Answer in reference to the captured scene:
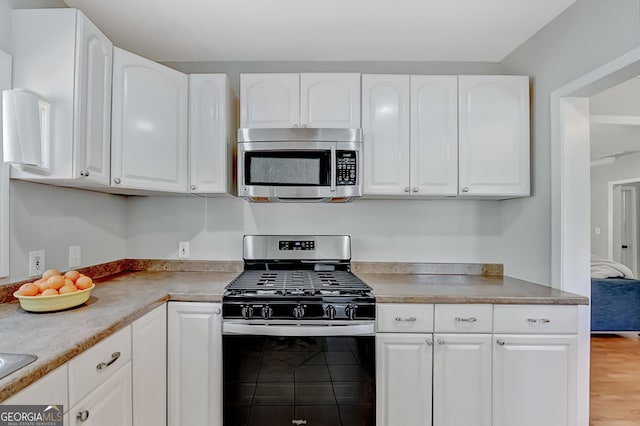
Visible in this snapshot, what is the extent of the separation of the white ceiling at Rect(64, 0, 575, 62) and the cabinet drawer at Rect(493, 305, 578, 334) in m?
1.54

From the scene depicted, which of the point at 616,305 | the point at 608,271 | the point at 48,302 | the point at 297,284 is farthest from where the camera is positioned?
the point at 608,271

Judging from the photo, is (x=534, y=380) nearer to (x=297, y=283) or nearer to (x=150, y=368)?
(x=297, y=283)

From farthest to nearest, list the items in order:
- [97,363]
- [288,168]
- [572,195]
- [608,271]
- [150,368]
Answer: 1. [608,271]
2. [288,168]
3. [572,195]
4. [150,368]
5. [97,363]

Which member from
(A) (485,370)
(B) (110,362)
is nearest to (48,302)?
(B) (110,362)

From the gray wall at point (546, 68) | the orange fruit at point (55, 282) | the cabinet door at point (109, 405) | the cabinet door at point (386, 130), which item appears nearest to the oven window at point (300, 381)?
the cabinet door at point (109, 405)

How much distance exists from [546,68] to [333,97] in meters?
1.22

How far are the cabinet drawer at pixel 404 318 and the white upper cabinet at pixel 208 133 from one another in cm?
116

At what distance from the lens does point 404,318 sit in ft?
5.86

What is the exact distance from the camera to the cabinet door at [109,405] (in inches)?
42.6

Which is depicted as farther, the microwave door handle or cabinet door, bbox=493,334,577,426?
the microwave door handle

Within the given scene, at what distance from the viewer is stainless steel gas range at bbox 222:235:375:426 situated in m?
1.75

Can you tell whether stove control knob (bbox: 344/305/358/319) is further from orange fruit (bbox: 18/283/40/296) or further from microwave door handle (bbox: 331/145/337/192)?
orange fruit (bbox: 18/283/40/296)

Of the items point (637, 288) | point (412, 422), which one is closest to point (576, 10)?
point (412, 422)

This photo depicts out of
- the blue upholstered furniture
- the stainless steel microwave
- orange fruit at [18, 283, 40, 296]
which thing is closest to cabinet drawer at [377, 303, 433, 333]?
the stainless steel microwave
